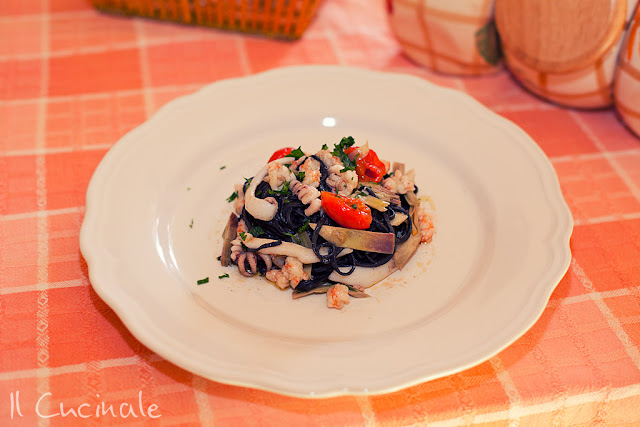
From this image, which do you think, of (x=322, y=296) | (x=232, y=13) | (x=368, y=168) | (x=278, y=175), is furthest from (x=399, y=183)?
(x=232, y=13)

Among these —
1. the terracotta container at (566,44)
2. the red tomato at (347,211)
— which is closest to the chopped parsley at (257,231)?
the red tomato at (347,211)

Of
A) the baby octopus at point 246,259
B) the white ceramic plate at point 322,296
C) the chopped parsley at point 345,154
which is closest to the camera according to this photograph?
the white ceramic plate at point 322,296

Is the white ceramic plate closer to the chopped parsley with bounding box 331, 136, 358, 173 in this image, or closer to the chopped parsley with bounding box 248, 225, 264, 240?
the chopped parsley with bounding box 248, 225, 264, 240

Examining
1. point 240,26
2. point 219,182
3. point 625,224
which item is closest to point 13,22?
point 240,26

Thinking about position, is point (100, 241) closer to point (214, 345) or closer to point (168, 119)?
point (214, 345)

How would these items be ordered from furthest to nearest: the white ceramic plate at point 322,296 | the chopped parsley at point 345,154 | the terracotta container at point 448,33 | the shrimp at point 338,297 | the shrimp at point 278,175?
the terracotta container at point 448,33 → the chopped parsley at point 345,154 → the shrimp at point 278,175 → the shrimp at point 338,297 → the white ceramic plate at point 322,296

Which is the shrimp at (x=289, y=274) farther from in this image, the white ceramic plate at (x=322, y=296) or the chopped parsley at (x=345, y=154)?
the chopped parsley at (x=345, y=154)
